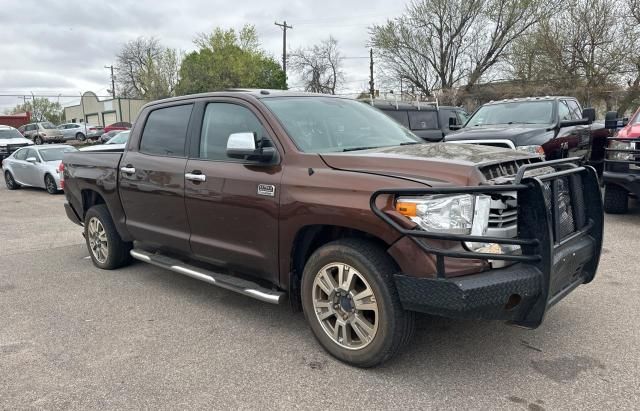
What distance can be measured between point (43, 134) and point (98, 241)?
3779cm

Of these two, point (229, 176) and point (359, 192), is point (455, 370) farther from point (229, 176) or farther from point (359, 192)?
point (229, 176)

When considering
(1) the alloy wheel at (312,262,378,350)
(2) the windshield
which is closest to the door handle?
(1) the alloy wheel at (312,262,378,350)

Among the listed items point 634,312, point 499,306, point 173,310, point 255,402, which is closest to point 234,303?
point 173,310

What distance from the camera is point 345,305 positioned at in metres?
3.28

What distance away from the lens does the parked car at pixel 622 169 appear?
23.3 ft

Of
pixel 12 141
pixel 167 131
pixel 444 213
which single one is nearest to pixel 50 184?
pixel 167 131

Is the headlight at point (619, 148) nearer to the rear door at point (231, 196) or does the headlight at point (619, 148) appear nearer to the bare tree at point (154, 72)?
the rear door at point (231, 196)

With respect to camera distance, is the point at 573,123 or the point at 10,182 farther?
the point at 10,182

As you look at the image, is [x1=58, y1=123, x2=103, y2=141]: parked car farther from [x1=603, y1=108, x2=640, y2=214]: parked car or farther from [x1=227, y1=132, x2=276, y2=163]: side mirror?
[x1=227, y1=132, x2=276, y2=163]: side mirror

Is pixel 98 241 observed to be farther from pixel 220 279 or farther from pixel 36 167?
pixel 36 167

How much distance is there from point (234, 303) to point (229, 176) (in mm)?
1297

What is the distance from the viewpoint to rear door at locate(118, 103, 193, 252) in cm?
446

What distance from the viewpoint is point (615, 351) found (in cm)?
339

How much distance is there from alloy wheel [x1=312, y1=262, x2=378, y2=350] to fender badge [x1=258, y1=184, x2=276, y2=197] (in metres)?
0.68
